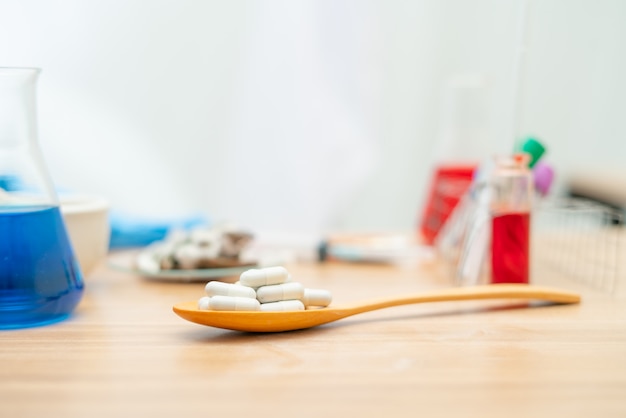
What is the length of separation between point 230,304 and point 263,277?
32mm

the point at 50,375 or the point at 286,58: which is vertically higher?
the point at 286,58

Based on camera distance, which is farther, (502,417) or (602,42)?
(602,42)

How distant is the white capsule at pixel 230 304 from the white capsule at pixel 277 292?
14mm

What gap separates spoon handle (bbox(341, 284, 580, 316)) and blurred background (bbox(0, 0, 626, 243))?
458 millimetres

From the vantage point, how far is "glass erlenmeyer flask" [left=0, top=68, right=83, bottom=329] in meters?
0.54

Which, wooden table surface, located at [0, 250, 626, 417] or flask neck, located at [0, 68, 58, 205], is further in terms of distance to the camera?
flask neck, located at [0, 68, 58, 205]

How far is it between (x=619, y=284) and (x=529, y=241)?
5.0 inches

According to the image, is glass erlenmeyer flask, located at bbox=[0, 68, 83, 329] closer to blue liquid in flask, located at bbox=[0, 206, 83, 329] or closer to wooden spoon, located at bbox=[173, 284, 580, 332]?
blue liquid in flask, located at bbox=[0, 206, 83, 329]

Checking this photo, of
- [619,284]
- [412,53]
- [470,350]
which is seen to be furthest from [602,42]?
[470,350]

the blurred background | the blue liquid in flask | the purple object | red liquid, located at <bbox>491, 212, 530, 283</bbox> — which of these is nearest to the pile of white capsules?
the blue liquid in flask

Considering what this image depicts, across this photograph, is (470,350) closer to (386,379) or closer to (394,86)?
(386,379)

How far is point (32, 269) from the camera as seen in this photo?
54 cm

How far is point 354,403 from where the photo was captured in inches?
15.2

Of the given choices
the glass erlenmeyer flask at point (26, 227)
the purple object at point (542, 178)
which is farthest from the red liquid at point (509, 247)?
the glass erlenmeyer flask at point (26, 227)
